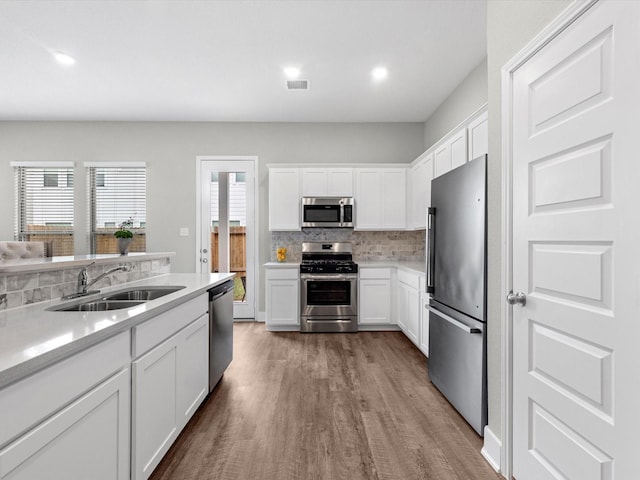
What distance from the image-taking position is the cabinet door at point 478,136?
7.81 feet

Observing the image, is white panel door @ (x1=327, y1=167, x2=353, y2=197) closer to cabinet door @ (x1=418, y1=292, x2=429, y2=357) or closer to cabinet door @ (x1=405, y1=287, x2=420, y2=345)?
cabinet door @ (x1=405, y1=287, x2=420, y2=345)

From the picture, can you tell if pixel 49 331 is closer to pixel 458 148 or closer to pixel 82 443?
pixel 82 443

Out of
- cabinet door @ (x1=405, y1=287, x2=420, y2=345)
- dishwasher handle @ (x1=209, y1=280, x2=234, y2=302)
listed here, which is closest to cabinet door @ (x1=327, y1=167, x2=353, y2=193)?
cabinet door @ (x1=405, y1=287, x2=420, y2=345)

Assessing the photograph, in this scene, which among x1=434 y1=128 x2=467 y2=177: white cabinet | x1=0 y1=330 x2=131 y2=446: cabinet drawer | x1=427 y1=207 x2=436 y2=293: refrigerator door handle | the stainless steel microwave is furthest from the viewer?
the stainless steel microwave

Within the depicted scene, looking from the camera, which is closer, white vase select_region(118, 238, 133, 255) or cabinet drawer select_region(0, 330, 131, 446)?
cabinet drawer select_region(0, 330, 131, 446)

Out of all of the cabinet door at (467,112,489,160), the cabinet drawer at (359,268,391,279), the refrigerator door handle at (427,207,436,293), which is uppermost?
the cabinet door at (467,112,489,160)

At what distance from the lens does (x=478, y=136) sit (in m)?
2.49

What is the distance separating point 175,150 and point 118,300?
3.43 m

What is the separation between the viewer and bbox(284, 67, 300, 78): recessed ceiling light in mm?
3391

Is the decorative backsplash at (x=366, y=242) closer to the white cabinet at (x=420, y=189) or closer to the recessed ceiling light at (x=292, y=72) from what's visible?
the white cabinet at (x=420, y=189)

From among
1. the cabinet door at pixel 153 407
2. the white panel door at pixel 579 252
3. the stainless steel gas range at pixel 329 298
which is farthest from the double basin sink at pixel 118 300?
the stainless steel gas range at pixel 329 298

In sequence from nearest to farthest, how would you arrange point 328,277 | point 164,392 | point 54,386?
1. point 54,386
2. point 164,392
3. point 328,277

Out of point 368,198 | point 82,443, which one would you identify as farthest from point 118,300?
point 368,198

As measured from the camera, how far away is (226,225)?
194 inches
